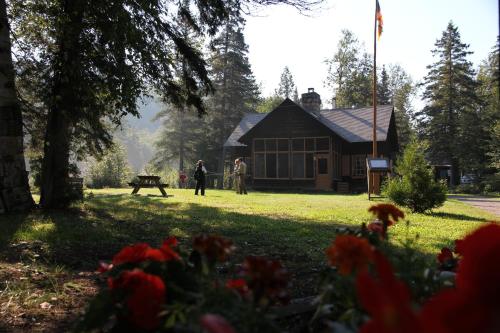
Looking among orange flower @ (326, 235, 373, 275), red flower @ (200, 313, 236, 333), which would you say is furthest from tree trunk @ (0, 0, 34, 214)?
red flower @ (200, 313, 236, 333)

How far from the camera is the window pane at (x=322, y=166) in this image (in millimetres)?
29884

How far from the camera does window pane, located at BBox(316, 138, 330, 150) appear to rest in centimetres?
3000

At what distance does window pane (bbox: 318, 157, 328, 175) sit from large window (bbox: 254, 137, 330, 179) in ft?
1.55

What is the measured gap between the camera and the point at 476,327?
2.67 ft

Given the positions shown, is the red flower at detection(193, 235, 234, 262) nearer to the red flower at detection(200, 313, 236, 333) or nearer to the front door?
the red flower at detection(200, 313, 236, 333)

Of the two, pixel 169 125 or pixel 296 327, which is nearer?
pixel 296 327

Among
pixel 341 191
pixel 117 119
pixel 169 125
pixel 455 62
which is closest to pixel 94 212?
pixel 117 119

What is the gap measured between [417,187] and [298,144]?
18.3 m

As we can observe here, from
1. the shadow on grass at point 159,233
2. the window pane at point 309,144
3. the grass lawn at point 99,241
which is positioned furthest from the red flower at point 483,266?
the window pane at point 309,144

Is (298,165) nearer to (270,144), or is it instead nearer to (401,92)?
(270,144)

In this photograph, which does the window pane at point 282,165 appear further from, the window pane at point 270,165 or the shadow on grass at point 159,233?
the shadow on grass at point 159,233

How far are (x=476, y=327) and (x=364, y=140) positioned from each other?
96.5 ft

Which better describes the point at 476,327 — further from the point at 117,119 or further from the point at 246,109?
the point at 246,109

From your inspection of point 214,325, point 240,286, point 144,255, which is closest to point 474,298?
point 214,325
